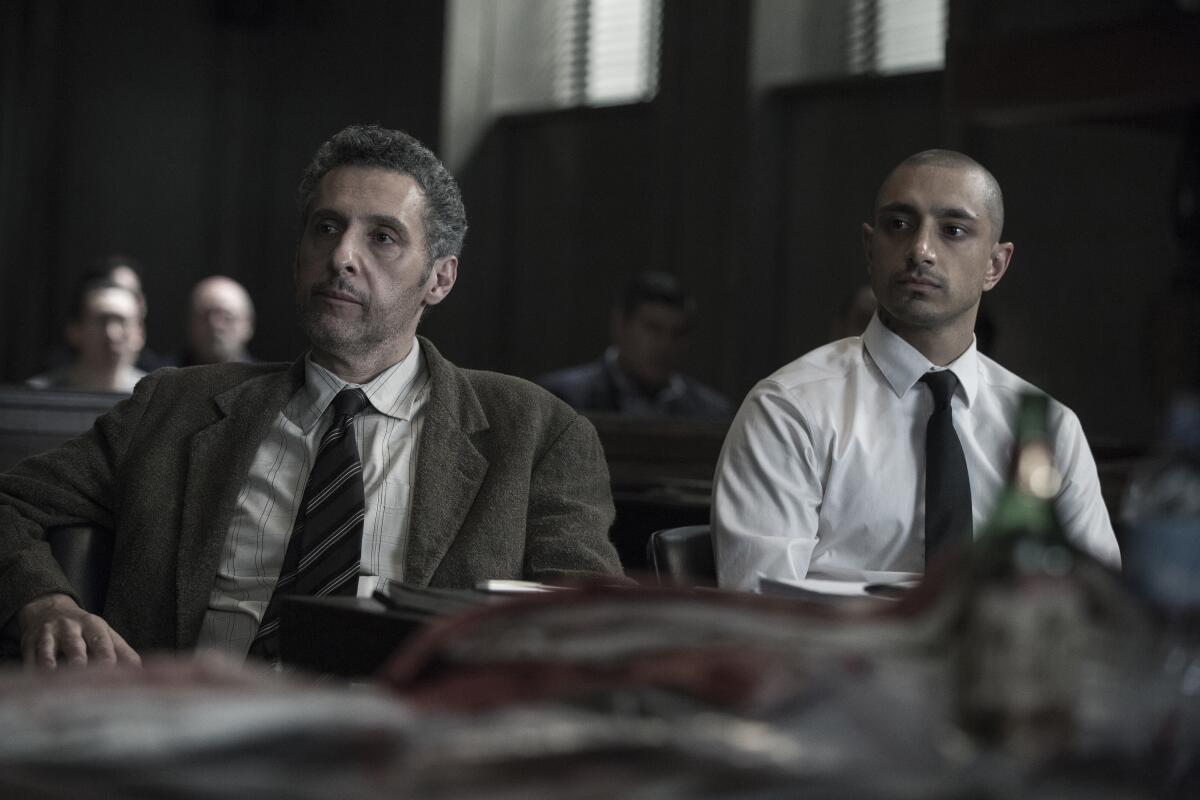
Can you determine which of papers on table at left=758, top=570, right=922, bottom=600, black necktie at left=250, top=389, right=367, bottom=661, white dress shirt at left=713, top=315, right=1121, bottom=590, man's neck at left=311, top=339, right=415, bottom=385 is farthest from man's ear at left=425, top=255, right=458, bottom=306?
papers on table at left=758, top=570, right=922, bottom=600

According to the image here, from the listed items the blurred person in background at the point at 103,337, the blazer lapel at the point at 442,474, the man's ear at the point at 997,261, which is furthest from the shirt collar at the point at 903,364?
the blurred person in background at the point at 103,337

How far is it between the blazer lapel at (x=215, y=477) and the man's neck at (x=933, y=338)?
1008mm

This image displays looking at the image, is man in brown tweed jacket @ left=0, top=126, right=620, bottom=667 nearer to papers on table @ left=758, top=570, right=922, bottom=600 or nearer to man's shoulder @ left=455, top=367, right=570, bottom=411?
man's shoulder @ left=455, top=367, right=570, bottom=411

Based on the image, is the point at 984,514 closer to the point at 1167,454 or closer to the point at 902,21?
the point at 1167,454

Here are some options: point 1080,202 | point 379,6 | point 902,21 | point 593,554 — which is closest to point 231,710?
point 593,554

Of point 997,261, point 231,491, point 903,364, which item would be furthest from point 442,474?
point 997,261

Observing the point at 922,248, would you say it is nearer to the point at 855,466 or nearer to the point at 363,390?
the point at 855,466

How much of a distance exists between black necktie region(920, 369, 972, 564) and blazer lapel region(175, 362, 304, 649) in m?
0.99

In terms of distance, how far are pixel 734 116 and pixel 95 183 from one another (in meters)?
3.76

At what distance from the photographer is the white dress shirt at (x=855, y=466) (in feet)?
7.86

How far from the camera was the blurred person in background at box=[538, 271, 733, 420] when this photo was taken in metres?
6.01

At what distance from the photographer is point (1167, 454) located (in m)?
1.03

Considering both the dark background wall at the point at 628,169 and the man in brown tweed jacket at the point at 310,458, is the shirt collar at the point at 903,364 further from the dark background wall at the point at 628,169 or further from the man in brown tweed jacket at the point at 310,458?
the dark background wall at the point at 628,169

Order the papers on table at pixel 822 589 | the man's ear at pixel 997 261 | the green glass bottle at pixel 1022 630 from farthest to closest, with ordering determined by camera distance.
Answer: the man's ear at pixel 997 261 → the papers on table at pixel 822 589 → the green glass bottle at pixel 1022 630
